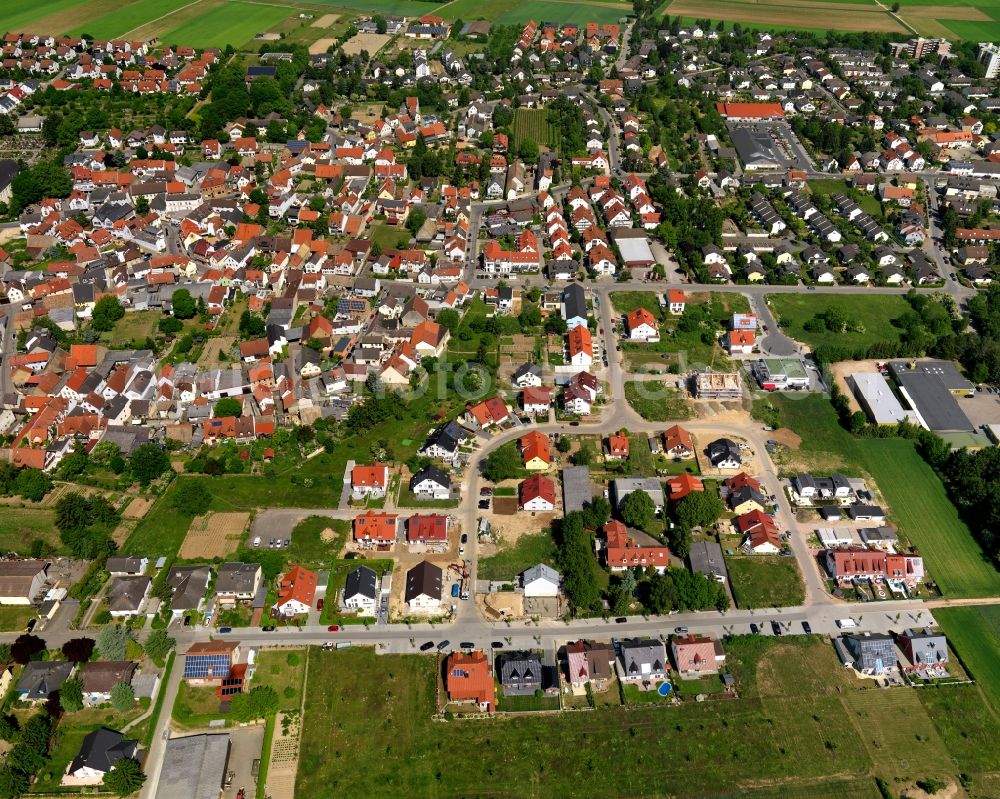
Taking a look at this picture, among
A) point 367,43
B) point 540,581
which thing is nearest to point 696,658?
point 540,581

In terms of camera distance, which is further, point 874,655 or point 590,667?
point 874,655

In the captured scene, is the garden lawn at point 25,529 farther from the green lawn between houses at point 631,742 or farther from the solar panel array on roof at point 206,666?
the green lawn between houses at point 631,742

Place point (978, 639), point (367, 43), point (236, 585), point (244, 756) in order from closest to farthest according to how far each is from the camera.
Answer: point (244, 756), point (978, 639), point (236, 585), point (367, 43)

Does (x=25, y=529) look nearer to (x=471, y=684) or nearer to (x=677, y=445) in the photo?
(x=471, y=684)

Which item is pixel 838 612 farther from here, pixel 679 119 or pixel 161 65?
pixel 161 65

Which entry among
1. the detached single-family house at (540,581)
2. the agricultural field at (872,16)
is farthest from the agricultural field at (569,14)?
the detached single-family house at (540,581)

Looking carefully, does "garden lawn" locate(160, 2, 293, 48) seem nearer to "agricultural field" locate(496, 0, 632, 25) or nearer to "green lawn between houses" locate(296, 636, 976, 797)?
"agricultural field" locate(496, 0, 632, 25)

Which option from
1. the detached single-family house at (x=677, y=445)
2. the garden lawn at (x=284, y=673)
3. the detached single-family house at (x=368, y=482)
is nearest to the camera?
the garden lawn at (x=284, y=673)
